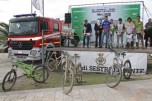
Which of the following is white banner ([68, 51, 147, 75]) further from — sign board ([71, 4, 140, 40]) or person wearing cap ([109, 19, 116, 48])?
sign board ([71, 4, 140, 40])

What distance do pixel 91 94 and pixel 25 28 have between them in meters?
9.84

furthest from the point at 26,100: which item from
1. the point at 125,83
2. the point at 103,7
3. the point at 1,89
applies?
the point at 103,7

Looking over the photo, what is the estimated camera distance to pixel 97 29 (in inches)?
631

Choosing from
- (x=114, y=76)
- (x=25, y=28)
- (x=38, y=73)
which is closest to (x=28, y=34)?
(x=25, y=28)

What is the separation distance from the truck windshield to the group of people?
2.91 meters

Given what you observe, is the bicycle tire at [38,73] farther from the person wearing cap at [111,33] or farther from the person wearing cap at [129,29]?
the person wearing cap at [111,33]

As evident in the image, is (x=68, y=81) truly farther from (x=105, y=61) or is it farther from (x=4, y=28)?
(x=4, y=28)

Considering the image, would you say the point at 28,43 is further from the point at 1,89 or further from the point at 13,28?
the point at 1,89

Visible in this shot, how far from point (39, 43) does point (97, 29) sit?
3.41 metres

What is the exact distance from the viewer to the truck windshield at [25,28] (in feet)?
56.9

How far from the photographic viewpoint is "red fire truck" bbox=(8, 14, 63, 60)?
17250 millimetres

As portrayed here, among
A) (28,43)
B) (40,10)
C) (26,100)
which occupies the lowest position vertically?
(26,100)

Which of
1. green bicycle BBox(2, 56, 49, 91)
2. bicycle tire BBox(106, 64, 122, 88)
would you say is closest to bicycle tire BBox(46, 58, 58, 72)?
green bicycle BBox(2, 56, 49, 91)

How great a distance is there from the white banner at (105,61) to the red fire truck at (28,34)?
331 cm
